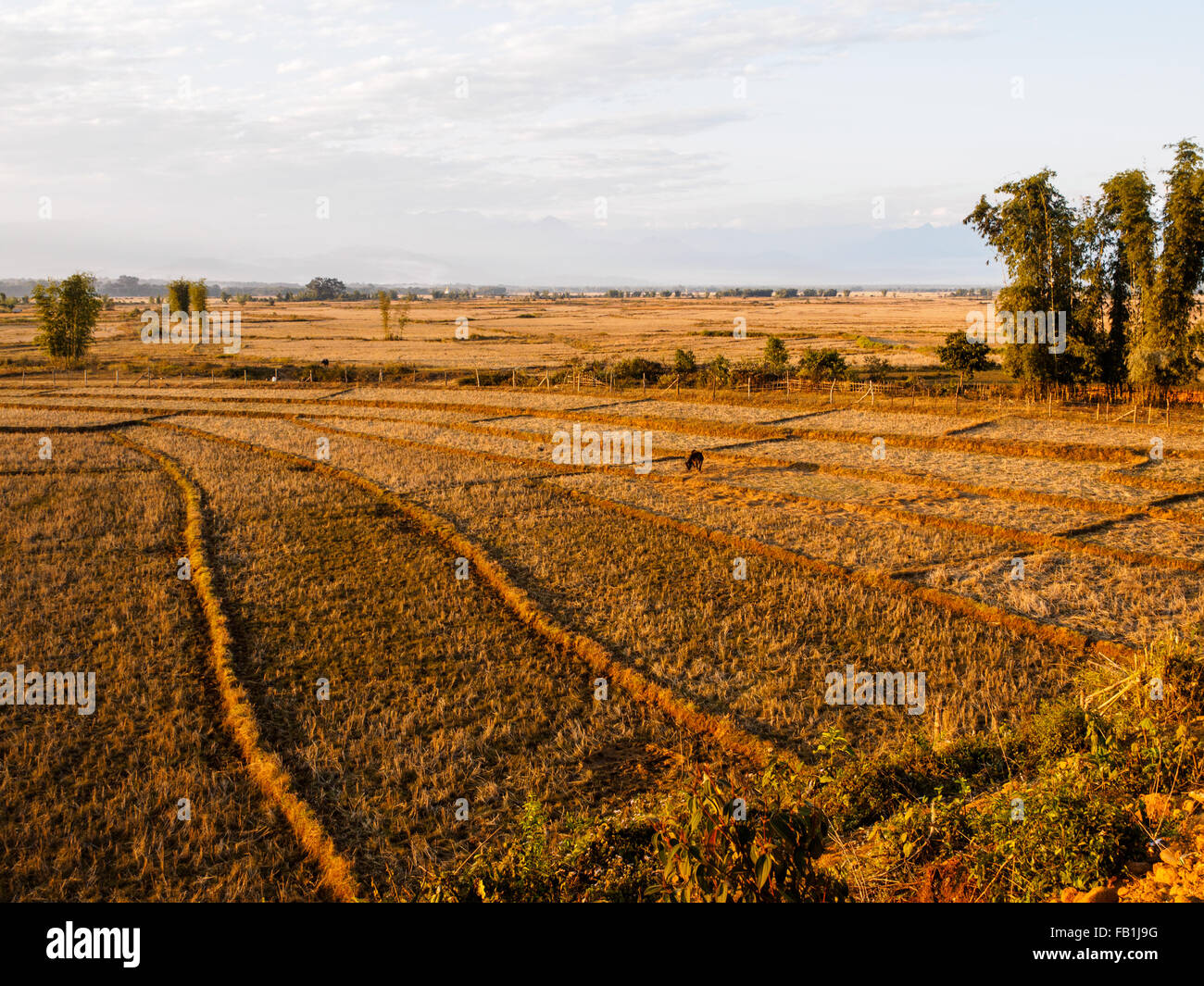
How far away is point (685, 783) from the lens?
789 cm

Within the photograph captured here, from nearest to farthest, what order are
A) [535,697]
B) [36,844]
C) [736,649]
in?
[36,844] → [535,697] → [736,649]

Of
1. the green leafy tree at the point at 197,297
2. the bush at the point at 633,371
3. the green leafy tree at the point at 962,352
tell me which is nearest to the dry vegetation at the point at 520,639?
the green leafy tree at the point at 962,352

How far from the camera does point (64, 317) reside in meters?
54.0

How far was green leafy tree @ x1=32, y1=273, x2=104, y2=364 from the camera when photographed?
53875 mm

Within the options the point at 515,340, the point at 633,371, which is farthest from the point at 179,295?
the point at 633,371

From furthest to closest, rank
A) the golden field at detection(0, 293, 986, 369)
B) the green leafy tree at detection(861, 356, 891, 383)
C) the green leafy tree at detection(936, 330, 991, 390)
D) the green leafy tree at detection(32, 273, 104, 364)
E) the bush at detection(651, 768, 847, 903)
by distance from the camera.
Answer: the golden field at detection(0, 293, 986, 369) < the green leafy tree at detection(32, 273, 104, 364) < the green leafy tree at detection(861, 356, 891, 383) < the green leafy tree at detection(936, 330, 991, 390) < the bush at detection(651, 768, 847, 903)

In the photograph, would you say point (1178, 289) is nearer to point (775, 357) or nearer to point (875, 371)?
point (875, 371)

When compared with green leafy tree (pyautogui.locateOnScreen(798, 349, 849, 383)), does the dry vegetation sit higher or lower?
lower

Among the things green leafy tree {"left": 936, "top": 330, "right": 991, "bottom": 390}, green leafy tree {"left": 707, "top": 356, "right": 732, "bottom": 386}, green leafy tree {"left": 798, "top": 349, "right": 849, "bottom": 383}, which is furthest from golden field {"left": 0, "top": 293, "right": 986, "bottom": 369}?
green leafy tree {"left": 707, "top": 356, "right": 732, "bottom": 386}

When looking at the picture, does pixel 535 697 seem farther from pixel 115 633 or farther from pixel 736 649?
pixel 115 633

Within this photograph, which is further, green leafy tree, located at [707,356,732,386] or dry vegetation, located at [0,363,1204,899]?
green leafy tree, located at [707,356,732,386]

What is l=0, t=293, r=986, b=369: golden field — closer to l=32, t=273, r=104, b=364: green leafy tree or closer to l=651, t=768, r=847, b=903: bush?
l=32, t=273, r=104, b=364: green leafy tree

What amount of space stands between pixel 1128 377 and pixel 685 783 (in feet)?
98.8

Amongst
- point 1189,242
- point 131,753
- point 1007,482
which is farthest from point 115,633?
point 1189,242
